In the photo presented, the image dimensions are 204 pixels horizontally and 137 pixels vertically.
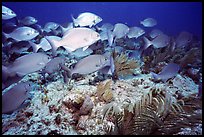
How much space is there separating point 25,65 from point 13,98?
90 cm

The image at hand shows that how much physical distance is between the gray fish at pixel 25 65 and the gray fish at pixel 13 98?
0.57 meters

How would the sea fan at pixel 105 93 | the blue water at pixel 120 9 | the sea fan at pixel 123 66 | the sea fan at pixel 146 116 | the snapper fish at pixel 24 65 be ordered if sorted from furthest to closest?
the blue water at pixel 120 9 → the sea fan at pixel 123 66 → the sea fan at pixel 105 93 → the snapper fish at pixel 24 65 → the sea fan at pixel 146 116

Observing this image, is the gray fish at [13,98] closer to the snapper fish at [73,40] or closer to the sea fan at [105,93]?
the snapper fish at [73,40]

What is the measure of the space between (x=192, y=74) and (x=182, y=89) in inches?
48.1

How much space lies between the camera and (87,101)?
11.9 feet

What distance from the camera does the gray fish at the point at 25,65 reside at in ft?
12.5

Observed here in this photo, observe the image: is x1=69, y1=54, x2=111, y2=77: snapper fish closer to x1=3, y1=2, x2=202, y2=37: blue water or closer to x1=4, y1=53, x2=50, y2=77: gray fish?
x1=4, y1=53, x2=50, y2=77: gray fish

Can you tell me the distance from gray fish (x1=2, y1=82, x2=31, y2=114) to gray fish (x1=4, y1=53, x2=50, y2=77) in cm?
57

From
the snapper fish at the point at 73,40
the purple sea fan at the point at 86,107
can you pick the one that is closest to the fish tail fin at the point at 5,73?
the snapper fish at the point at 73,40

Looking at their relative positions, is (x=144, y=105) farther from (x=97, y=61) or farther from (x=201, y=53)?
(x=201, y=53)

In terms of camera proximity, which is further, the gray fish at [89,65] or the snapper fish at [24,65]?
Answer: the gray fish at [89,65]

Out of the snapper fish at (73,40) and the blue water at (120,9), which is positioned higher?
the snapper fish at (73,40)

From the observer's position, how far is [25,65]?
391cm

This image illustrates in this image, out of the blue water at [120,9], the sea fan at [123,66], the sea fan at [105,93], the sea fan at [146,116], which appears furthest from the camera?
the blue water at [120,9]
